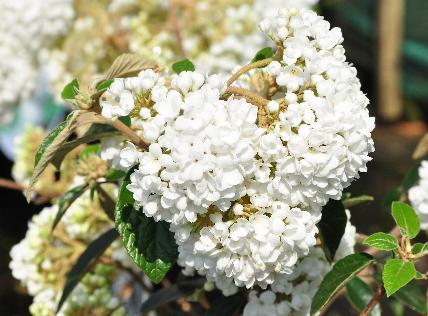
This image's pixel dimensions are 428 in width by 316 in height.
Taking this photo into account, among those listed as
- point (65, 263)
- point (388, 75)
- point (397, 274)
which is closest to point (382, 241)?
point (397, 274)

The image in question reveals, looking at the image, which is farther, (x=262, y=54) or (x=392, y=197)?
(x=392, y=197)

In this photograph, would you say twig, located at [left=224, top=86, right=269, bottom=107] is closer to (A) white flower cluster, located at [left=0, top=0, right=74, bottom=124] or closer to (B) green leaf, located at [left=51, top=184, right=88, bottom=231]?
(B) green leaf, located at [left=51, top=184, right=88, bottom=231]

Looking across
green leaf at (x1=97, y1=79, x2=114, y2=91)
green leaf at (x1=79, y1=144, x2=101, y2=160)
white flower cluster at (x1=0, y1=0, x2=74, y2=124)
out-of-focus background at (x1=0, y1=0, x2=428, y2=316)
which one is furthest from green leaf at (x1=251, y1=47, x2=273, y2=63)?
out-of-focus background at (x1=0, y1=0, x2=428, y2=316)

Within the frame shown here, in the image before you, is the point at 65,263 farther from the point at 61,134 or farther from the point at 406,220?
the point at 406,220

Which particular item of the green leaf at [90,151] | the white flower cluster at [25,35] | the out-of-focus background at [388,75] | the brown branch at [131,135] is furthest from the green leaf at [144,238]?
the out-of-focus background at [388,75]

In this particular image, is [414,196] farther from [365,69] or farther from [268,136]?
[365,69]

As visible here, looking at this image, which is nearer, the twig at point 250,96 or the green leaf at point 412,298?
the twig at point 250,96

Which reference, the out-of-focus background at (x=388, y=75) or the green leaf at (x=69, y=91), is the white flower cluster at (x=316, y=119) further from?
the out-of-focus background at (x=388, y=75)
